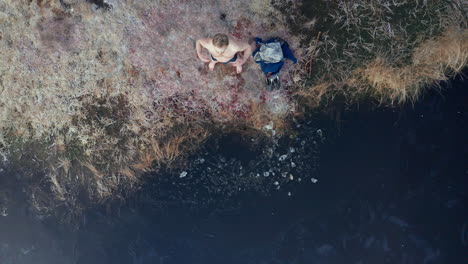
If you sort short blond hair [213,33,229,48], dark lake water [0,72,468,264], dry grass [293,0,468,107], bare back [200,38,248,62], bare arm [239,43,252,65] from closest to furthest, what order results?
short blond hair [213,33,229,48] < bare back [200,38,248,62] < bare arm [239,43,252,65] < dry grass [293,0,468,107] < dark lake water [0,72,468,264]

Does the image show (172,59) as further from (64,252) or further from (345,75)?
(64,252)

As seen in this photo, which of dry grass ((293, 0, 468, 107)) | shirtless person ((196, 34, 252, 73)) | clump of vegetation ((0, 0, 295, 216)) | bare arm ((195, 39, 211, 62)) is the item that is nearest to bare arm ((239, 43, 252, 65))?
shirtless person ((196, 34, 252, 73))

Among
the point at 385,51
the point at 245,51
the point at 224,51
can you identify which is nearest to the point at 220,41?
the point at 224,51

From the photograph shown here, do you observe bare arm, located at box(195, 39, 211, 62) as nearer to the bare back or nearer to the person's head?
the bare back

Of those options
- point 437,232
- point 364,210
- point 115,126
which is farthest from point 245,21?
point 437,232

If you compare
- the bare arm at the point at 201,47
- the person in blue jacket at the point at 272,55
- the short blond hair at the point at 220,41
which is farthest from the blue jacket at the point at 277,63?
the short blond hair at the point at 220,41

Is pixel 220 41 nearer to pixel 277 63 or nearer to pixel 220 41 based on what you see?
pixel 220 41
